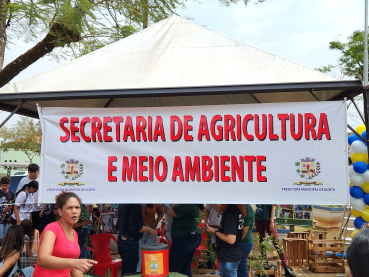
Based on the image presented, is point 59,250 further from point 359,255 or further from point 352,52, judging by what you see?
point 352,52

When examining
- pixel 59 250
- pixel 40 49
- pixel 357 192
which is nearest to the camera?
pixel 59 250

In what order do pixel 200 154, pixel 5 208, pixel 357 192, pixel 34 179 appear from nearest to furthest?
pixel 200 154
pixel 357 192
pixel 34 179
pixel 5 208

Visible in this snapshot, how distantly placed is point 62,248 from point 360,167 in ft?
17.7

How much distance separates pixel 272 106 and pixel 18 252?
11.6 ft

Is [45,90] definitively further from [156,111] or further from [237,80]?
[237,80]

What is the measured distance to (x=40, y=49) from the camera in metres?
9.46

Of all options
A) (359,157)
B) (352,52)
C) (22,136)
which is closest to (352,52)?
(352,52)

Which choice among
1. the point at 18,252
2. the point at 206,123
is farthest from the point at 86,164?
the point at 206,123

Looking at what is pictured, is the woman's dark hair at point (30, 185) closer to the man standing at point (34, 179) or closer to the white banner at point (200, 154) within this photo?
the man standing at point (34, 179)

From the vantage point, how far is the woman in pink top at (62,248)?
2922mm

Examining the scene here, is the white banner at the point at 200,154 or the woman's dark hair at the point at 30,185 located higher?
the white banner at the point at 200,154

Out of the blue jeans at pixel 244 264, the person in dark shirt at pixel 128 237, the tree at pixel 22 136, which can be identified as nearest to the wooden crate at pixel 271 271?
the blue jeans at pixel 244 264

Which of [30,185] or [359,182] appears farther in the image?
[30,185]

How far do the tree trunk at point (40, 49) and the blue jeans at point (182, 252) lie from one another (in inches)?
254
